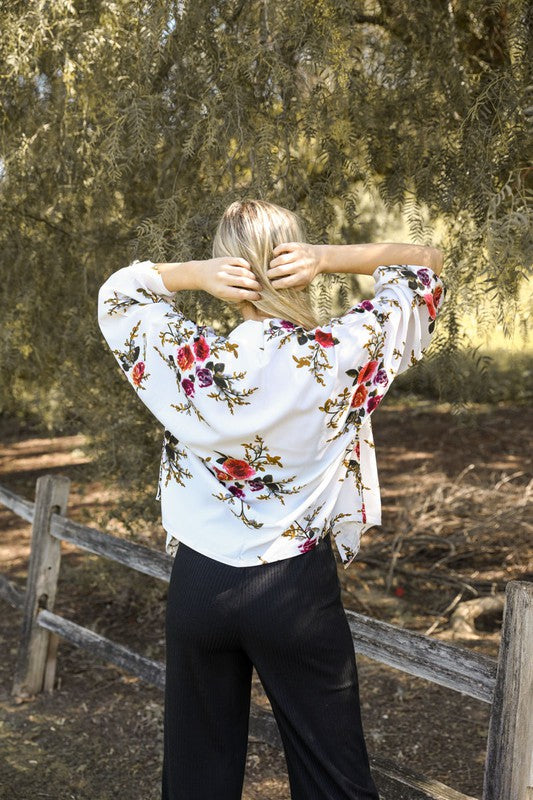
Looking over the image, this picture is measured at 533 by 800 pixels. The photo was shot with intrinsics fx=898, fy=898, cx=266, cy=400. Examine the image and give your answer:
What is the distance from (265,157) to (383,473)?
5.88 meters

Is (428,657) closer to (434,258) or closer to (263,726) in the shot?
(263,726)

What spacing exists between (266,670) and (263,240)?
963 mm

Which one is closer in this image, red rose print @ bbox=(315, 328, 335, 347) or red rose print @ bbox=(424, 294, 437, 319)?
red rose print @ bbox=(315, 328, 335, 347)

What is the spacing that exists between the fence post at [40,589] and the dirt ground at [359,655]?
108 millimetres

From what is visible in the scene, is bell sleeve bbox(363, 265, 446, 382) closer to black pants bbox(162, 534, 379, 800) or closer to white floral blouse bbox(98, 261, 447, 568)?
white floral blouse bbox(98, 261, 447, 568)

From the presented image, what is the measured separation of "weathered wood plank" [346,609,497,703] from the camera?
2.40 meters

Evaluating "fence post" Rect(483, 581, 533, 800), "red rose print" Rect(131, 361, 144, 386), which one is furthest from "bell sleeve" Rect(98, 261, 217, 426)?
"fence post" Rect(483, 581, 533, 800)

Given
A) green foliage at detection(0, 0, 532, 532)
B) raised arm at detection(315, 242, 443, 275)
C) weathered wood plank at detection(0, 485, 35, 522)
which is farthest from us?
weathered wood plank at detection(0, 485, 35, 522)

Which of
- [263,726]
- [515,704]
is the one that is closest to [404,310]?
[515,704]

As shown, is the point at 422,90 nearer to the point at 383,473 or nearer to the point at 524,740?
the point at 524,740

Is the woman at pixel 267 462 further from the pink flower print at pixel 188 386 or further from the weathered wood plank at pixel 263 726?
the weathered wood plank at pixel 263 726

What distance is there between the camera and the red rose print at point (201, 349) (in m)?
1.92

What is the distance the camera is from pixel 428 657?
2586 millimetres

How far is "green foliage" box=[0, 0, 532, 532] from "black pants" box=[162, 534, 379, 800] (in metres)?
0.92
